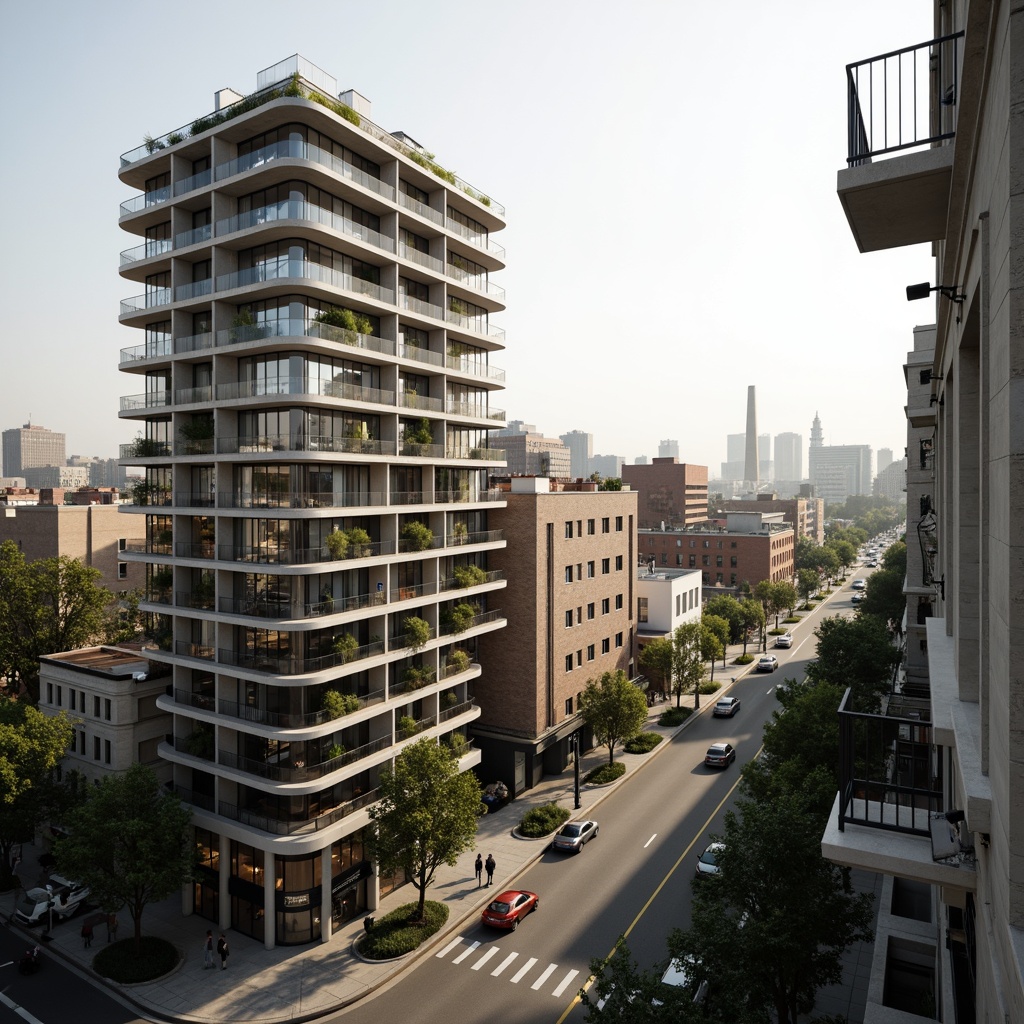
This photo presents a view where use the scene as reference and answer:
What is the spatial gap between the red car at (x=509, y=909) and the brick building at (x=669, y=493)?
378 ft

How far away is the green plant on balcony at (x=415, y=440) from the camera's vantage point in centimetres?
3625

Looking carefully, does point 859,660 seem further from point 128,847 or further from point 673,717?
point 128,847

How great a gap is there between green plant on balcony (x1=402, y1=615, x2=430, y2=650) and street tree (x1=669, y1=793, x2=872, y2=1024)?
18.6m

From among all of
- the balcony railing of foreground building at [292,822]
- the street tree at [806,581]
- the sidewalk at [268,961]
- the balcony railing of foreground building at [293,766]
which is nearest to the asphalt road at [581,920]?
the sidewalk at [268,961]

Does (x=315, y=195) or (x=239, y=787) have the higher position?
(x=315, y=195)

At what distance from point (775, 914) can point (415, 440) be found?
85.6 ft

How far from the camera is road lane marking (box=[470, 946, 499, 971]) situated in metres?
27.1

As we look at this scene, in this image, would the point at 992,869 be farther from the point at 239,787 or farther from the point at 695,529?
the point at 695,529

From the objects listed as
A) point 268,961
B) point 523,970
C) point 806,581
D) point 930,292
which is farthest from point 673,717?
point 806,581

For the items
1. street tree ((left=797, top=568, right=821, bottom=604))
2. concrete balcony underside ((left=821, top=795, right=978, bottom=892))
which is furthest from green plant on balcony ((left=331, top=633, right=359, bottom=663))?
street tree ((left=797, top=568, right=821, bottom=604))

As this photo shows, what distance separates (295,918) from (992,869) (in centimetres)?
2967

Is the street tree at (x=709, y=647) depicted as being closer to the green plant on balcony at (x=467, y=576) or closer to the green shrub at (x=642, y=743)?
the green shrub at (x=642, y=743)

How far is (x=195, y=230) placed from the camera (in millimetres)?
33844

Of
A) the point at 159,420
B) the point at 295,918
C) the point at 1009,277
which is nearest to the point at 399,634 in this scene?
the point at 295,918
